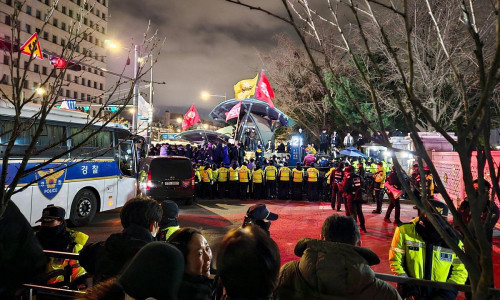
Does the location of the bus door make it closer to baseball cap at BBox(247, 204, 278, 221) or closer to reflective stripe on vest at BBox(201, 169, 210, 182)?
reflective stripe on vest at BBox(201, 169, 210, 182)

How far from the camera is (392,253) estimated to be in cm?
362

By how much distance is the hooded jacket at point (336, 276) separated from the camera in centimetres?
194

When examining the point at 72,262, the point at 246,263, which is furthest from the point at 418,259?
the point at 72,262

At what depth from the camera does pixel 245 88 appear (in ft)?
84.1

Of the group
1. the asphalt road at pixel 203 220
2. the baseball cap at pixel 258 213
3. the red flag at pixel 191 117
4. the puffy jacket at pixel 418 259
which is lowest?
the asphalt road at pixel 203 220

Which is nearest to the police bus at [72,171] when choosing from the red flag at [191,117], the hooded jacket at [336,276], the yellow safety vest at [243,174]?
the yellow safety vest at [243,174]

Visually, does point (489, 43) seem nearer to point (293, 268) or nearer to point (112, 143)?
point (112, 143)

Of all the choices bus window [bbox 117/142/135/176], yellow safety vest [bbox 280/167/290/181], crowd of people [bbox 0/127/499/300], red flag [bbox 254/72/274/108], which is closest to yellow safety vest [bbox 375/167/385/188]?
yellow safety vest [bbox 280/167/290/181]

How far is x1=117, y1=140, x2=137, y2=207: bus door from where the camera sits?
1251 cm

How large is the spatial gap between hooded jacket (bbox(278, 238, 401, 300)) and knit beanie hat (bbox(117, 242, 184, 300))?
0.87m

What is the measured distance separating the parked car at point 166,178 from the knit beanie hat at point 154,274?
40.8 feet

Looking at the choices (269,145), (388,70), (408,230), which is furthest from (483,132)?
(269,145)

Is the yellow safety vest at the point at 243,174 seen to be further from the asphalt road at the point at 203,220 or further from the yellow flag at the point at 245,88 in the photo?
the yellow flag at the point at 245,88

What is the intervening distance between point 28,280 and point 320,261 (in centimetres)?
178
